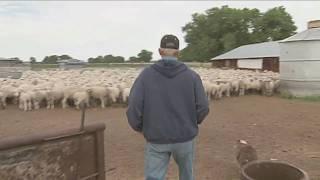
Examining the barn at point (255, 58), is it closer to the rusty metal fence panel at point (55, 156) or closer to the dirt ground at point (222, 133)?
the dirt ground at point (222, 133)

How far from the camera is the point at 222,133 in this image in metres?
9.66

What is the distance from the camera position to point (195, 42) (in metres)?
51.5

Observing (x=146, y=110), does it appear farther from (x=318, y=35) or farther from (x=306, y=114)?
(x=318, y=35)

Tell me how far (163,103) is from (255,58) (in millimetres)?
30503

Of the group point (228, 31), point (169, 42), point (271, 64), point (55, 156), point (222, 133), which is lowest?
point (222, 133)

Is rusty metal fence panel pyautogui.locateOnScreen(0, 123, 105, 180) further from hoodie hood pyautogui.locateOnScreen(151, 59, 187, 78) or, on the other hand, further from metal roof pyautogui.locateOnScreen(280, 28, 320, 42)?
metal roof pyautogui.locateOnScreen(280, 28, 320, 42)

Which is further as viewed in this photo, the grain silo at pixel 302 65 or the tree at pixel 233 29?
the tree at pixel 233 29

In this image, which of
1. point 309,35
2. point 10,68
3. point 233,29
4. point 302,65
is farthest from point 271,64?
point 233,29

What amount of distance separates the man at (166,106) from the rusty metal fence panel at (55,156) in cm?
45

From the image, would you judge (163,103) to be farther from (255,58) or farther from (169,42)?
(255,58)

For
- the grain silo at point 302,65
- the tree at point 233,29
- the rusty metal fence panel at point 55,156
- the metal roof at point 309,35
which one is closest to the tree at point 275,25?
the tree at point 233,29

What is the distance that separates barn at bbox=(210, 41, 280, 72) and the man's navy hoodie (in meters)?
27.8

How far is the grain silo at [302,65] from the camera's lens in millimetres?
18297

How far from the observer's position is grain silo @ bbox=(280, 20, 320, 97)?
18.3 m
